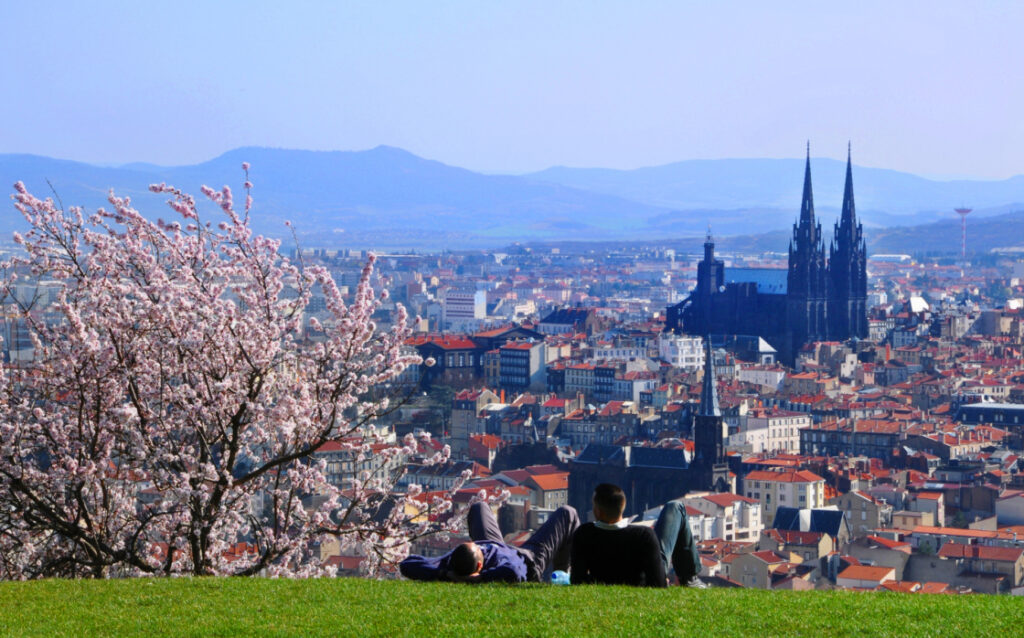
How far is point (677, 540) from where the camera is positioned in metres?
8.41

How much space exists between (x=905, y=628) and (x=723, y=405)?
55.7 m

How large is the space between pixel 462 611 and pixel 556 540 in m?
1.07

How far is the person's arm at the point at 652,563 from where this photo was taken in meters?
8.00

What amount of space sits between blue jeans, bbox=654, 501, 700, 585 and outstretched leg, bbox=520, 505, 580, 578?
430 millimetres

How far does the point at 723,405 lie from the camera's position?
6259 centimetres

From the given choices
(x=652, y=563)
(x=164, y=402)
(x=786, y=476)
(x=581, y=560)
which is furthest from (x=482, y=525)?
(x=786, y=476)

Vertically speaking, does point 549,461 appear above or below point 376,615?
below

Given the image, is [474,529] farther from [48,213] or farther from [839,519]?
[839,519]

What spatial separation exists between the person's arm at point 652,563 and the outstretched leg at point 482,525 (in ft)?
2.95

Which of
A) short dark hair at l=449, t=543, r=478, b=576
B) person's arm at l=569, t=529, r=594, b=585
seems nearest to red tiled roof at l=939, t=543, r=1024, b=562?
person's arm at l=569, t=529, r=594, b=585

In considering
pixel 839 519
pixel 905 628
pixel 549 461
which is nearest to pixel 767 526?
pixel 839 519

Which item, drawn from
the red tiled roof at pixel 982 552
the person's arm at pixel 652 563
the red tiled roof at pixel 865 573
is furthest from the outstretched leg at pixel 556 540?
the red tiled roof at pixel 982 552

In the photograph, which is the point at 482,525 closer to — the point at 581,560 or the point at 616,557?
the point at 581,560

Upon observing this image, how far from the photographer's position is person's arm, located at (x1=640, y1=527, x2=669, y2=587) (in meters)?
8.00
